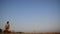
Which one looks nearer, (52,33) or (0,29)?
(52,33)

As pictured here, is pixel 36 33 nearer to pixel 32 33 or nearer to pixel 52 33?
pixel 32 33

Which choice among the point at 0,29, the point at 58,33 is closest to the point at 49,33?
the point at 58,33

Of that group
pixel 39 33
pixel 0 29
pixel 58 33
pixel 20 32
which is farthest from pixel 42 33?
pixel 0 29

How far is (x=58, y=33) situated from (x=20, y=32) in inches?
75.7

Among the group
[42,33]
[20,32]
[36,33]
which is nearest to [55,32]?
[42,33]

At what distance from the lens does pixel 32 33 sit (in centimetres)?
497

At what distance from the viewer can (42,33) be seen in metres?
4.90

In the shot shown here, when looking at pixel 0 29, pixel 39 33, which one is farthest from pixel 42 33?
pixel 0 29

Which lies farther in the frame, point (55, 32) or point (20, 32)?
point (20, 32)

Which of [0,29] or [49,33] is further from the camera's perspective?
[0,29]

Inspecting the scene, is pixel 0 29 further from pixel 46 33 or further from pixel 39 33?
pixel 46 33

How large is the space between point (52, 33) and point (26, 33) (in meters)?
1.28

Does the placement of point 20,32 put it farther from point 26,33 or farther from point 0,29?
point 0,29

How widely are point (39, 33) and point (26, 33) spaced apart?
25.6 inches
